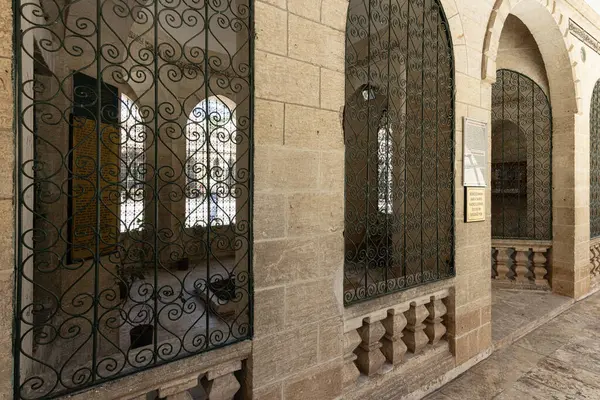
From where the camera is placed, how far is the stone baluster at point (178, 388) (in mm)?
1894

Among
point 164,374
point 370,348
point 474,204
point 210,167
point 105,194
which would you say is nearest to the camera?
point 164,374

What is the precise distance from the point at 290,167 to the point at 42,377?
5.74ft

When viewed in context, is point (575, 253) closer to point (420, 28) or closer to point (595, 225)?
point (595, 225)

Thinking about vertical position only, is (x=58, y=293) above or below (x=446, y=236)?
below

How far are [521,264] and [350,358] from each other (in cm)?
479

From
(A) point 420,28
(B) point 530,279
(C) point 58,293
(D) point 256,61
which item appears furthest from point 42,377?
(B) point 530,279

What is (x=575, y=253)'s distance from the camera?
5.61 m

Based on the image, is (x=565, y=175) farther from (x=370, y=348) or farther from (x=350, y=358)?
(x=350, y=358)

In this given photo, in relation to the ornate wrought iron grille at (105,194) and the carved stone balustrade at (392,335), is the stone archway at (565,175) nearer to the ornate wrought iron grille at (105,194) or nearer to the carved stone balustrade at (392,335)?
the carved stone balustrade at (392,335)

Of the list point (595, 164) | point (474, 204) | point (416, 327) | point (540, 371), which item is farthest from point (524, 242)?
point (416, 327)

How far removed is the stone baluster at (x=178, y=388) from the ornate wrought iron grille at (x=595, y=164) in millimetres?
7539

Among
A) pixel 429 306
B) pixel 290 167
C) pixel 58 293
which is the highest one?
pixel 290 167

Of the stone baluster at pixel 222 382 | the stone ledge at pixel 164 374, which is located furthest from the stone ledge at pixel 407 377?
the stone ledge at pixel 164 374

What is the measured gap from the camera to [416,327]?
317 cm
